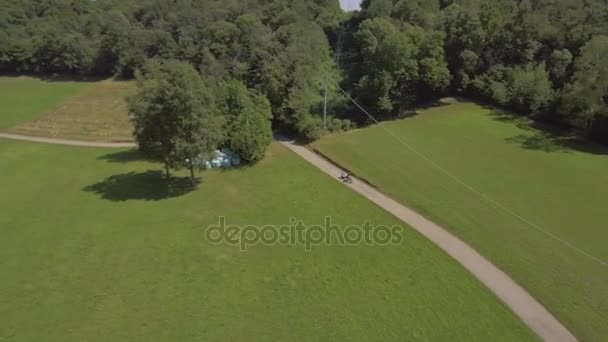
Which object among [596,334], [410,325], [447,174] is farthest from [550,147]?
[410,325]

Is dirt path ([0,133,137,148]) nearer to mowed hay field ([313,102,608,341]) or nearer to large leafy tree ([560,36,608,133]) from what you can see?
mowed hay field ([313,102,608,341])

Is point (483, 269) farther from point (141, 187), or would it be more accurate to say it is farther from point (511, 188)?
point (141, 187)

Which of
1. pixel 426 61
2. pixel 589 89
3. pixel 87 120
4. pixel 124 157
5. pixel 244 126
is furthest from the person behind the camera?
pixel 87 120

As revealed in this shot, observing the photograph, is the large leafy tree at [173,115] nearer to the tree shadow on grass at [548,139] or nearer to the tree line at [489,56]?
the tree line at [489,56]

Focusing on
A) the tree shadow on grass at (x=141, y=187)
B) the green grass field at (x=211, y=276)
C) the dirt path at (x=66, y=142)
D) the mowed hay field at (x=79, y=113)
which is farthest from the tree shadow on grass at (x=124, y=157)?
the green grass field at (x=211, y=276)

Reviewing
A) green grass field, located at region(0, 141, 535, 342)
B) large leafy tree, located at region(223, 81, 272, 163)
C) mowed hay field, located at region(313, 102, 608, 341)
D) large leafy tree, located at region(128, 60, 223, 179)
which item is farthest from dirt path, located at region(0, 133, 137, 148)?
mowed hay field, located at region(313, 102, 608, 341)

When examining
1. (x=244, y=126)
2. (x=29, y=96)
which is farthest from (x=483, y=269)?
(x=29, y=96)
